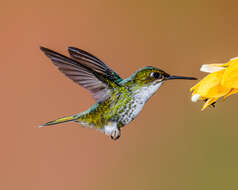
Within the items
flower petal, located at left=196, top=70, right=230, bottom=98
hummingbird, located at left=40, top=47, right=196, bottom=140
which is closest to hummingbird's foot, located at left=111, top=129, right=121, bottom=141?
hummingbird, located at left=40, top=47, right=196, bottom=140

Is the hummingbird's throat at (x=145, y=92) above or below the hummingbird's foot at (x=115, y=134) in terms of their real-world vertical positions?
above

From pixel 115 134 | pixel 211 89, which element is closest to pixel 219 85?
pixel 211 89

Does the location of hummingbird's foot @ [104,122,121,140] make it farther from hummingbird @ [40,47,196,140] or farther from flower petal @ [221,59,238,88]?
flower petal @ [221,59,238,88]

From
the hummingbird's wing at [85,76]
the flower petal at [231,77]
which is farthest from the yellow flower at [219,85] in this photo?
the hummingbird's wing at [85,76]

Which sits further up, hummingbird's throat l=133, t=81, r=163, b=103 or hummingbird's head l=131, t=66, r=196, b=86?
hummingbird's head l=131, t=66, r=196, b=86

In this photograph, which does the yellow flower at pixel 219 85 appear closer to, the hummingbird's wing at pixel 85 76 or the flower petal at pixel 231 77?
the flower petal at pixel 231 77

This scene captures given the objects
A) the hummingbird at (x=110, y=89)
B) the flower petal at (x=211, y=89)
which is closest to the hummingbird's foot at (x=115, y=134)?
the hummingbird at (x=110, y=89)

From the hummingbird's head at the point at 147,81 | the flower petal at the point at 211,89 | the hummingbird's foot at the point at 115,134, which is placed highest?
the hummingbird's head at the point at 147,81

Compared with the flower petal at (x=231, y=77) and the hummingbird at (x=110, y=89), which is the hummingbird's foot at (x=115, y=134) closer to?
the hummingbird at (x=110, y=89)
